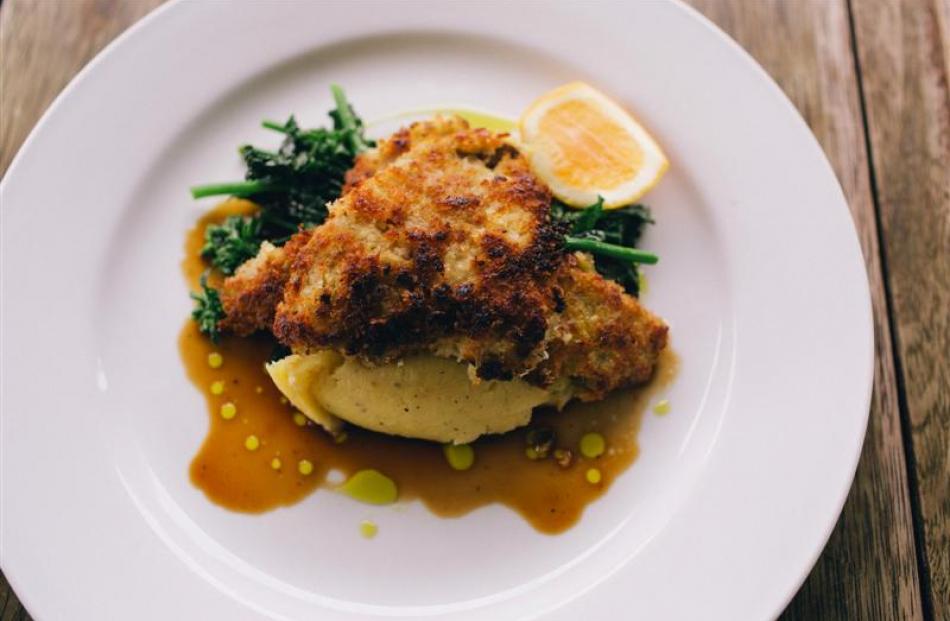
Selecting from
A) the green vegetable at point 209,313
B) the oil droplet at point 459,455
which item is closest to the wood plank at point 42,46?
the green vegetable at point 209,313

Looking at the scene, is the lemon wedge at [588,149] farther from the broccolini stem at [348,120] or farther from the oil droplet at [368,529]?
the oil droplet at [368,529]

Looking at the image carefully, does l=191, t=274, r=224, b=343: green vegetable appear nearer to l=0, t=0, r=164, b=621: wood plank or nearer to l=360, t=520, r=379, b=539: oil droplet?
l=360, t=520, r=379, b=539: oil droplet

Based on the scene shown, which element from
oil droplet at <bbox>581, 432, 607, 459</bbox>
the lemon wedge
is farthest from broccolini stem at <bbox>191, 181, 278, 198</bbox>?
oil droplet at <bbox>581, 432, 607, 459</bbox>

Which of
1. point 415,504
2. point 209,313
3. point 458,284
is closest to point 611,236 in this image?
point 458,284

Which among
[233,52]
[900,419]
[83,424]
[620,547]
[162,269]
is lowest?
[900,419]

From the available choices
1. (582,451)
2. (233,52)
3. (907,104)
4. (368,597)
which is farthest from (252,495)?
(907,104)

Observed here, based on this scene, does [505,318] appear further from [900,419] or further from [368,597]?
[900,419]

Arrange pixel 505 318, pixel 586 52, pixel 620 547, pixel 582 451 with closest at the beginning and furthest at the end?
pixel 505 318 → pixel 620 547 → pixel 582 451 → pixel 586 52
